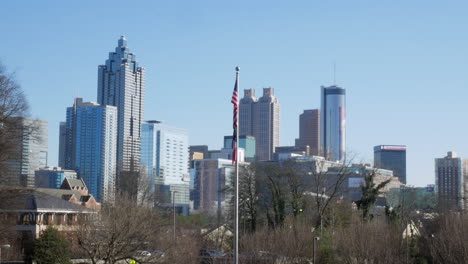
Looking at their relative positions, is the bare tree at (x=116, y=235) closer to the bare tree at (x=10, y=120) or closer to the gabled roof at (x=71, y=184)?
the bare tree at (x=10, y=120)

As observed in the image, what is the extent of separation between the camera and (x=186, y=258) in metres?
52.2

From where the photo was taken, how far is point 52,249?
185 ft

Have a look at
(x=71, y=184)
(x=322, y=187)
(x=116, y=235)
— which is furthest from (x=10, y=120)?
(x=71, y=184)

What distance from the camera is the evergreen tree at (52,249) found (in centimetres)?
5616

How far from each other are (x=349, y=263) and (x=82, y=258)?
1932cm

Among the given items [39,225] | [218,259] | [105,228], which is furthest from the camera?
[39,225]

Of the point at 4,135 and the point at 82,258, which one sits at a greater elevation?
the point at 4,135

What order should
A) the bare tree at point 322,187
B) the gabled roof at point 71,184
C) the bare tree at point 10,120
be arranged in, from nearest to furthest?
1. the bare tree at point 10,120
2. the bare tree at point 322,187
3. the gabled roof at point 71,184

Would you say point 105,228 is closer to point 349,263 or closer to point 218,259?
point 218,259

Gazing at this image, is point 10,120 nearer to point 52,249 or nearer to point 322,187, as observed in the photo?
point 52,249

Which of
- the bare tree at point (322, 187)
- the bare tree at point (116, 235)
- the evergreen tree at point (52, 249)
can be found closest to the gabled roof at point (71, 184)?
the bare tree at point (322, 187)

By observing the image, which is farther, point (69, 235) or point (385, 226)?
point (69, 235)

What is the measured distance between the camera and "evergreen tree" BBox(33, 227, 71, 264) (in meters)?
56.2

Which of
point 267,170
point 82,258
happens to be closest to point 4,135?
point 82,258
